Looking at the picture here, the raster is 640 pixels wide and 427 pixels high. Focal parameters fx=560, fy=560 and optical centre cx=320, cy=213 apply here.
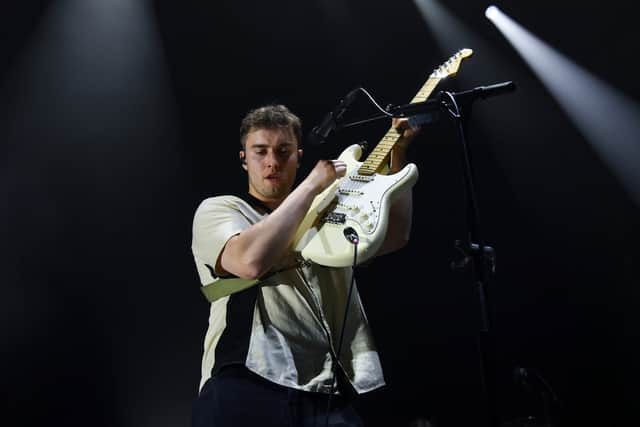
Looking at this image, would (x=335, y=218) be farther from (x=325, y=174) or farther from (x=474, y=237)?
(x=474, y=237)

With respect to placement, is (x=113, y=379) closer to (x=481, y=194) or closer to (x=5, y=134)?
(x=5, y=134)

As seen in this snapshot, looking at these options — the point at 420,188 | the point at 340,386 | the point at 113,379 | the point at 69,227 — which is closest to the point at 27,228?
the point at 69,227

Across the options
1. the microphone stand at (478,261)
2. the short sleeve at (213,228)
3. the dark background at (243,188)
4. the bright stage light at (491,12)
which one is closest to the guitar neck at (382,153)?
the microphone stand at (478,261)

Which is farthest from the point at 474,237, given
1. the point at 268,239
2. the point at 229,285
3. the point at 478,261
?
the point at 229,285

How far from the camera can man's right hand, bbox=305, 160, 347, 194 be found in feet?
6.12

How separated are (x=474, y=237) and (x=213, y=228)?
34.4 inches

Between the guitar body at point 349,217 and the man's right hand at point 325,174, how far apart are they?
6 cm

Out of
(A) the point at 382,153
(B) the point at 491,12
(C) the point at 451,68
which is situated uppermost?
(B) the point at 491,12

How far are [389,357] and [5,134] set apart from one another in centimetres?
238

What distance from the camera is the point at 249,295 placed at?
6.29 ft

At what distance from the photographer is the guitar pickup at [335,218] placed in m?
1.84

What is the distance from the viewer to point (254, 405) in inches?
69.1

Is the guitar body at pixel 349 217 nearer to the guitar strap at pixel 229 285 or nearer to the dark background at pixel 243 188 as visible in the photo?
the guitar strap at pixel 229 285

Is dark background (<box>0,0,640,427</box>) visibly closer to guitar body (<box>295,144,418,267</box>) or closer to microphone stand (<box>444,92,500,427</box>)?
guitar body (<box>295,144,418,267</box>)
